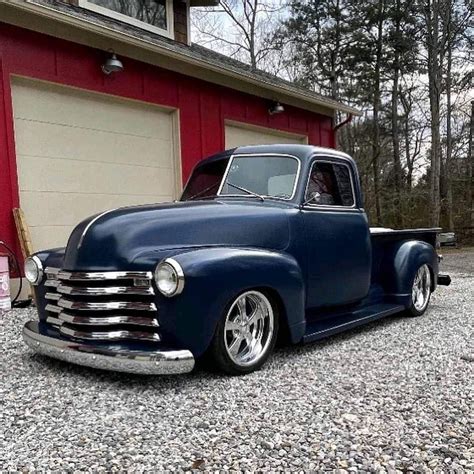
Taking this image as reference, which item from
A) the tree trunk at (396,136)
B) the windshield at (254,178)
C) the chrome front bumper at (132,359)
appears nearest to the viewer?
the chrome front bumper at (132,359)

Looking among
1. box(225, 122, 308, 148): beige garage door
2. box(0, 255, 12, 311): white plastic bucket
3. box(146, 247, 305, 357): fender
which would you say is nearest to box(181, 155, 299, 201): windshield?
box(146, 247, 305, 357): fender

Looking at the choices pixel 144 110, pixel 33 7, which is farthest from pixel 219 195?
pixel 144 110

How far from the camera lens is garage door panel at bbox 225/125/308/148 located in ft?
28.2

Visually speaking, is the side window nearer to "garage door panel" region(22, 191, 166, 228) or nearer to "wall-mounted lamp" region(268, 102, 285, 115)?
"garage door panel" region(22, 191, 166, 228)

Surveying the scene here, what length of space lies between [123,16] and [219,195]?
5405mm

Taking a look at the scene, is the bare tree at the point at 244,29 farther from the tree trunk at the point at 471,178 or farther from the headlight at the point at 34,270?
the headlight at the point at 34,270

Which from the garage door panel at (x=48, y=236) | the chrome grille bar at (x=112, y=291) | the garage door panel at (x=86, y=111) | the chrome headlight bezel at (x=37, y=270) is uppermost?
the garage door panel at (x=86, y=111)

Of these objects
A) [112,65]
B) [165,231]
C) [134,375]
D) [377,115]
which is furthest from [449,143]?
[134,375]

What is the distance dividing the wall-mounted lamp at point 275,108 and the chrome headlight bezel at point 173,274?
6773 millimetres

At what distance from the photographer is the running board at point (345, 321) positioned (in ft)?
11.9

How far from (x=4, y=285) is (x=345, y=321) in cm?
354

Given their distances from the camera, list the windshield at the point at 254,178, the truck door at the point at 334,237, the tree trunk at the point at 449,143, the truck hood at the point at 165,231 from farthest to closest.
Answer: the tree trunk at the point at 449,143 < the windshield at the point at 254,178 < the truck door at the point at 334,237 < the truck hood at the point at 165,231

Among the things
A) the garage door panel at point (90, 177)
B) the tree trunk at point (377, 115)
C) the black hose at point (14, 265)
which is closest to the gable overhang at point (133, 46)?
the garage door panel at point (90, 177)

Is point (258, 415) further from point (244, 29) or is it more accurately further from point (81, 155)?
point (244, 29)
